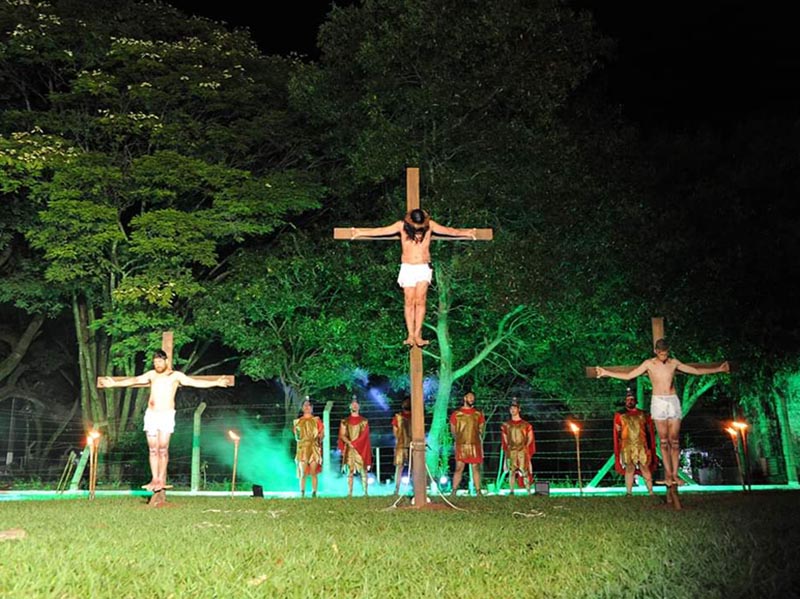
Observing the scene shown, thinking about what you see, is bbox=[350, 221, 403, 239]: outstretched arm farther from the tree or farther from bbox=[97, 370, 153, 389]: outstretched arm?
the tree

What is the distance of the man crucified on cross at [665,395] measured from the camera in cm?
923

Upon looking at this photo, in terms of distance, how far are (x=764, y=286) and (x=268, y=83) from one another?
43.4 feet

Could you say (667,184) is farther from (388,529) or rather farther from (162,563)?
(162,563)

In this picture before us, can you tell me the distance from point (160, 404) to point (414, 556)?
6961 mm

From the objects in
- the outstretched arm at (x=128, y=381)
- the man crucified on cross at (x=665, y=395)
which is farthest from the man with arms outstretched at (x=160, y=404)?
the man crucified on cross at (x=665, y=395)

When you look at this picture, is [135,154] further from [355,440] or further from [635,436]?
[635,436]

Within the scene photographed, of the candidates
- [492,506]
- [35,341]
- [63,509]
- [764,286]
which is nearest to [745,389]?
[764,286]

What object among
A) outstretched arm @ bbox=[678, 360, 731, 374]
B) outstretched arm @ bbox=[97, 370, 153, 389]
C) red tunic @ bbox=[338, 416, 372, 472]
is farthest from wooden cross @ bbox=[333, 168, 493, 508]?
red tunic @ bbox=[338, 416, 372, 472]

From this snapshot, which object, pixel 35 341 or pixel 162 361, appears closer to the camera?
pixel 162 361

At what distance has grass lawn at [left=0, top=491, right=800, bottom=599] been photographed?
3.66 meters

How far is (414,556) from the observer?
14.9 feet

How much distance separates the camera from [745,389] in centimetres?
1577

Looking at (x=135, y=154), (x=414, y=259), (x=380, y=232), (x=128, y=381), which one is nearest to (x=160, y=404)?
(x=128, y=381)

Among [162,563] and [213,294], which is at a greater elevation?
[213,294]
